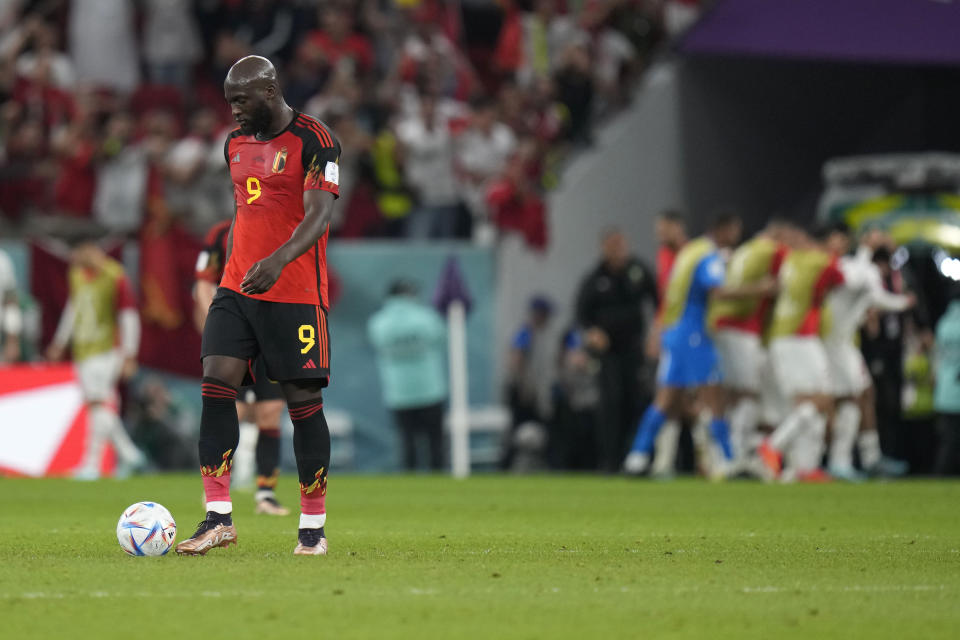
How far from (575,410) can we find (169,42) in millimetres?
7175

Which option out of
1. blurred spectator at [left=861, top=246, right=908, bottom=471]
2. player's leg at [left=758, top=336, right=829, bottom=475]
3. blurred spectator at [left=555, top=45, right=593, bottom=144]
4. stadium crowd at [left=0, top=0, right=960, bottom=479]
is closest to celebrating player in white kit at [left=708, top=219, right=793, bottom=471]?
stadium crowd at [left=0, top=0, right=960, bottom=479]

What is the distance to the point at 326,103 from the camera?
65.0ft

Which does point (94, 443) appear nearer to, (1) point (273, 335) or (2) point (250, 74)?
(1) point (273, 335)

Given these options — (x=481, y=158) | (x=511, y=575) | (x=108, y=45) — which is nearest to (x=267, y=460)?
(x=511, y=575)

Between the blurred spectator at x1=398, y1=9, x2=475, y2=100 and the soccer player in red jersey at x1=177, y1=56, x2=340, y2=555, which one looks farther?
the blurred spectator at x1=398, y1=9, x2=475, y2=100

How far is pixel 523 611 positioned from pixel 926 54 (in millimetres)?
12405

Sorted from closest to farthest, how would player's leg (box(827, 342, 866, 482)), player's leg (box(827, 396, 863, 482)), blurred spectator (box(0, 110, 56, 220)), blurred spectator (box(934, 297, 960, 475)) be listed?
player's leg (box(827, 342, 866, 482)) → player's leg (box(827, 396, 863, 482)) → blurred spectator (box(934, 297, 960, 475)) → blurred spectator (box(0, 110, 56, 220))

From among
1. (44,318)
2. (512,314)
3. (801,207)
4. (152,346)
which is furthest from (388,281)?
(801,207)

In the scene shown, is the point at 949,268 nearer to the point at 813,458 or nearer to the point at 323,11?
the point at 813,458

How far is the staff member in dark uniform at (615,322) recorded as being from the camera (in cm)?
1753

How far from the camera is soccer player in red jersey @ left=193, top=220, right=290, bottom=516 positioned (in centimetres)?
1103

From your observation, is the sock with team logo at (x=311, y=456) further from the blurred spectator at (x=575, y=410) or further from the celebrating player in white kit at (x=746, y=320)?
the blurred spectator at (x=575, y=410)

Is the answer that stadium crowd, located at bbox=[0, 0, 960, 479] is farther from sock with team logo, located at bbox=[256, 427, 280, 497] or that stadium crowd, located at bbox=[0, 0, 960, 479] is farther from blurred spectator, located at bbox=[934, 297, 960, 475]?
sock with team logo, located at bbox=[256, 427, 280, 497]

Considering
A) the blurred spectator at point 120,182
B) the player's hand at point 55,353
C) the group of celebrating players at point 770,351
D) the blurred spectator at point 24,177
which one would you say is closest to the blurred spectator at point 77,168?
the blurred spectator at point 120,182
